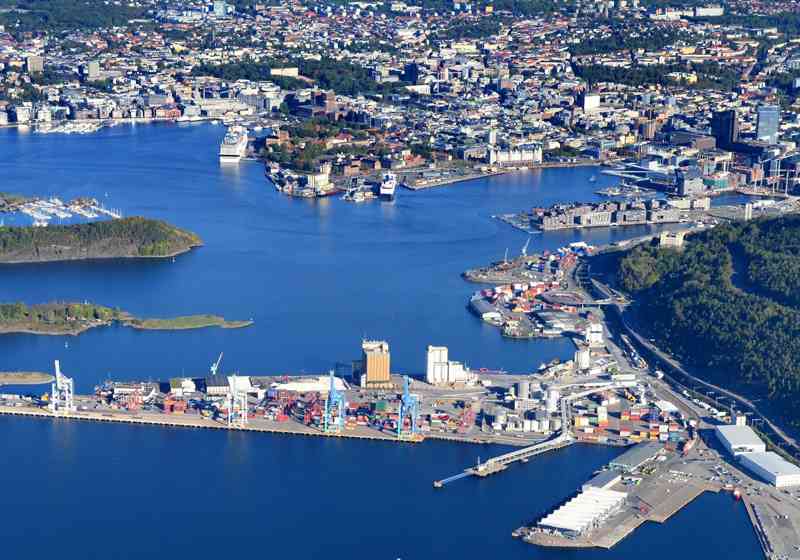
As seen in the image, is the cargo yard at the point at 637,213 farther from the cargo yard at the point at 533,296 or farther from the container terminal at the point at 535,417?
the container terminal at the point at 535,417

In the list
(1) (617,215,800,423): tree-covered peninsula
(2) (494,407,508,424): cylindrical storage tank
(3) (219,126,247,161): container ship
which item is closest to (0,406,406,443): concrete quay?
(2) (494,407,508,424): cylindrical storage tank

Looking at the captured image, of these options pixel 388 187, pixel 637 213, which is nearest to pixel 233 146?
pixel 388 187

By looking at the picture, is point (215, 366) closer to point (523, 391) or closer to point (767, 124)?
point (523, 391)

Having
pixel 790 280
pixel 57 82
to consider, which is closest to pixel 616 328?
pixel 790 280

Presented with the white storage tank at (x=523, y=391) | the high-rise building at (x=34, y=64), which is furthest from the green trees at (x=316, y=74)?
the white storage tank at (x=523, y=391)

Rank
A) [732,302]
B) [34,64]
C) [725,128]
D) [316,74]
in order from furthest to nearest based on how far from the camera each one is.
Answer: [34,64] < [316,74] < [725,128] < [732,302]
